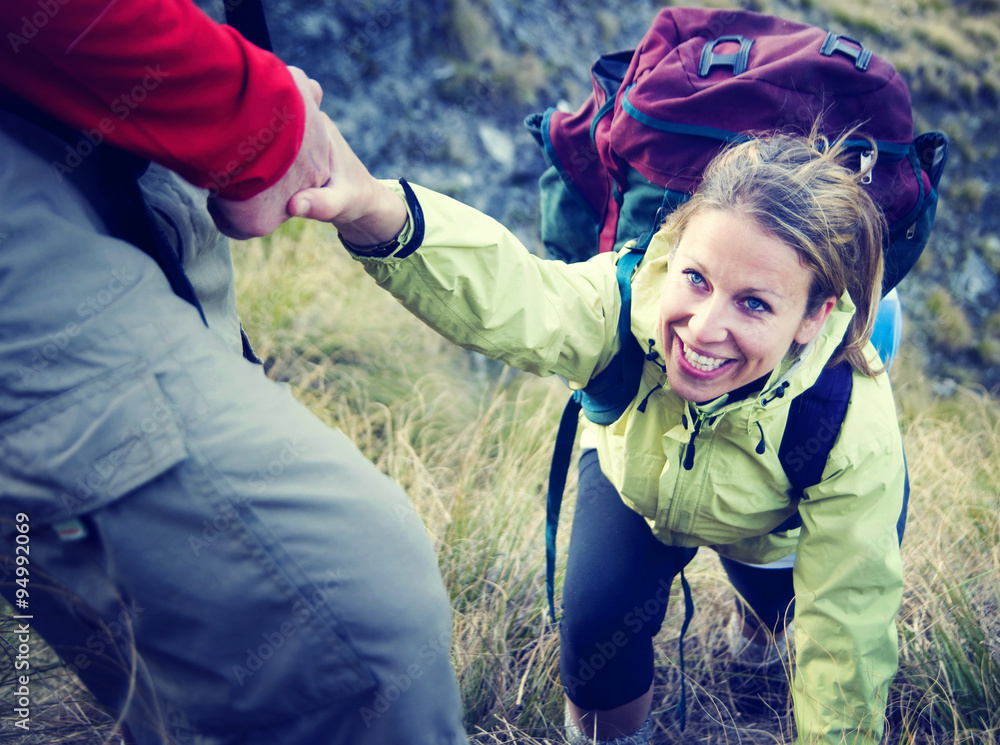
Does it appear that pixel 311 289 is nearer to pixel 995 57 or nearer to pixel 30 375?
pixel 30 375

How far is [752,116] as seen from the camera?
1.65m

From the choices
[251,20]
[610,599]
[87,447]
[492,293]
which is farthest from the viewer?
[610,599]

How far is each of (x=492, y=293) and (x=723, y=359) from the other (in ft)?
1.87

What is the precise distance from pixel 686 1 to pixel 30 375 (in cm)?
1155

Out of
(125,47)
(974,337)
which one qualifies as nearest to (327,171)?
(125,47)

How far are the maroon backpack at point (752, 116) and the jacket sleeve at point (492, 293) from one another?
381 mm

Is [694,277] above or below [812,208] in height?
below

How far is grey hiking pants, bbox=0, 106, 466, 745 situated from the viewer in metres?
0.84

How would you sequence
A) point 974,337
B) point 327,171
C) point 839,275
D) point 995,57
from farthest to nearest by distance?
1. point 995,57
2. point 974,337
3. point 839,275
4. point 327,171

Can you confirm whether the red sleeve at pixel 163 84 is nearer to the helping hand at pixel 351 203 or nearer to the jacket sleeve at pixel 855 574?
the helping hand at pixel 351 203

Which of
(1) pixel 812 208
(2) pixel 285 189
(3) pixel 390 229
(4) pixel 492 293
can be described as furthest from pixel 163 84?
(1) pixel 812 208

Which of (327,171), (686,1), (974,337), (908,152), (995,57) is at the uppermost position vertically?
(327,171)

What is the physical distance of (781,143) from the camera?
158cm

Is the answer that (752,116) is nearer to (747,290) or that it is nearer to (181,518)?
(747,290)
